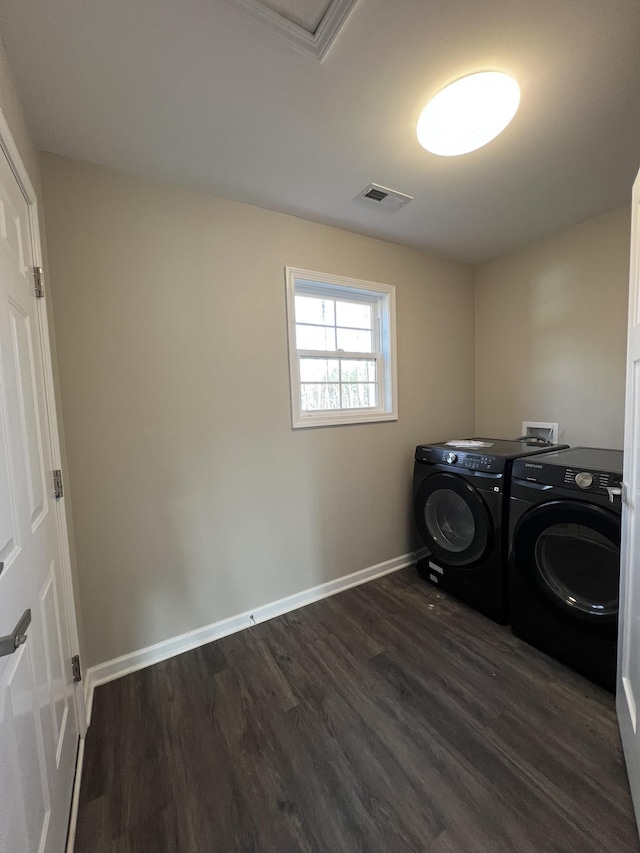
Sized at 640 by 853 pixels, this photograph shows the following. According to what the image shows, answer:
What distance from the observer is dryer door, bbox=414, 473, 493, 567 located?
189cm

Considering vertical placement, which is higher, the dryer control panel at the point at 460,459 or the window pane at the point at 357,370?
the window pane at the point at 357,370

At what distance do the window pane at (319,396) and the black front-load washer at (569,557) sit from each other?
1.18 meters

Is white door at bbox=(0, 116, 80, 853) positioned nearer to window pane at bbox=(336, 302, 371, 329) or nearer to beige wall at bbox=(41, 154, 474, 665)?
beige wall at bbox=(41, 154, 474, 665)

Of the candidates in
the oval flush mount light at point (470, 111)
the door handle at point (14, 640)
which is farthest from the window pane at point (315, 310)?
the door handle at point (14, 640)

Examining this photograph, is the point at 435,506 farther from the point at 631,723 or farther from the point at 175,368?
the point at 175,368

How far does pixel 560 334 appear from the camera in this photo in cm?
231

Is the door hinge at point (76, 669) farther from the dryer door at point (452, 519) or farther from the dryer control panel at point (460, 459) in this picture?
the dryer control panel at point (460, 459)

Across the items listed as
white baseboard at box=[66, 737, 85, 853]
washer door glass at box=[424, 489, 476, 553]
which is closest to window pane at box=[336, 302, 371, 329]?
washer door glass at box=[424, 489, 476, 553]

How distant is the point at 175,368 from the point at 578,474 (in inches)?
78.4

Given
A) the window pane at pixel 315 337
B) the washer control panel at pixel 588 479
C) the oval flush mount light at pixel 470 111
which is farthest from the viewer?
the window pane at pixel 315 337

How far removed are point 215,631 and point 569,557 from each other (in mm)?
1884

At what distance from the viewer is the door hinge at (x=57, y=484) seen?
122 cm

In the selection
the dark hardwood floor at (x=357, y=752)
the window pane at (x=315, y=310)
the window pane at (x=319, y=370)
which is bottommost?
the dark hardwood floor at (x=357, y=752)

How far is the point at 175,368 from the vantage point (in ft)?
5.53
